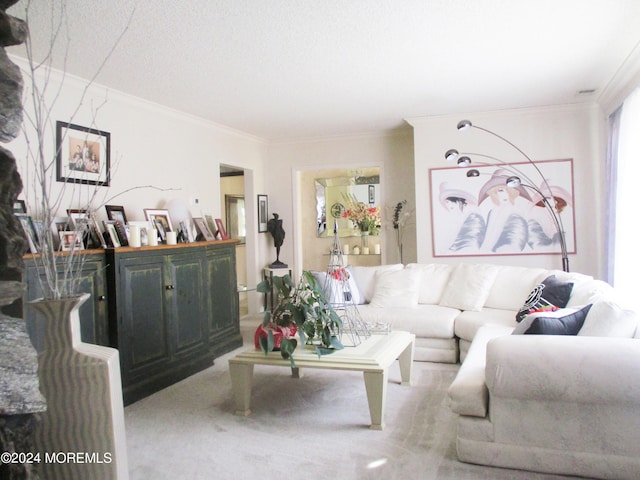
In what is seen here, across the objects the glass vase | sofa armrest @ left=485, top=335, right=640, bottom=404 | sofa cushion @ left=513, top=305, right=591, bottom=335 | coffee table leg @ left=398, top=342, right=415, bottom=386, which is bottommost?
coffee table leg @ left=398, top=342, right=415, bottom=386

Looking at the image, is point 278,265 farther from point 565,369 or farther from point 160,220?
point 565,369

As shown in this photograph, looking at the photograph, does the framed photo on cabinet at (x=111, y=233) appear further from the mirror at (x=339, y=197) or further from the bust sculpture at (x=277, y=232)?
the mirror at (x=339, y=197)

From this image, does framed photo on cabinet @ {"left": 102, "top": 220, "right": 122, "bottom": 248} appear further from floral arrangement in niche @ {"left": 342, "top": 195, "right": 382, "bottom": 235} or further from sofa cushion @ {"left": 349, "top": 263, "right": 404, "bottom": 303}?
floral arrangement in niche @ {"left": 342, "top": 195, "right": 382, "bottom": 235}

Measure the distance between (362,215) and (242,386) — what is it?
4.50 meters

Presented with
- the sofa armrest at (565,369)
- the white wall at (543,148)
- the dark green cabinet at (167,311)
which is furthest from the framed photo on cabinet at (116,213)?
the white wall at (543,148)

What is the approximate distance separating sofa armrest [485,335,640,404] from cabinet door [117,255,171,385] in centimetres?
254

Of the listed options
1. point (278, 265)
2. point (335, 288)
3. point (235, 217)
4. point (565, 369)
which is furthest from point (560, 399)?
point (235, 217)

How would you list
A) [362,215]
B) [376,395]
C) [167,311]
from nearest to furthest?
[376,395], [167,311], [362,215]

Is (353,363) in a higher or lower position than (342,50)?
lower

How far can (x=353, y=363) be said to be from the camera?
297cm

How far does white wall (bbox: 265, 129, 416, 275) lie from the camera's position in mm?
6535

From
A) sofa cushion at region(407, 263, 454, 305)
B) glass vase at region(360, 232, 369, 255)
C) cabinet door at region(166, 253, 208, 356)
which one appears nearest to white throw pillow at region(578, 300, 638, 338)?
sofa cushion at region(407, 263, 454, 305)

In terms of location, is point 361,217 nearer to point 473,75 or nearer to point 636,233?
point 473,75

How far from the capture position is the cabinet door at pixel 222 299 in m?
4.74
